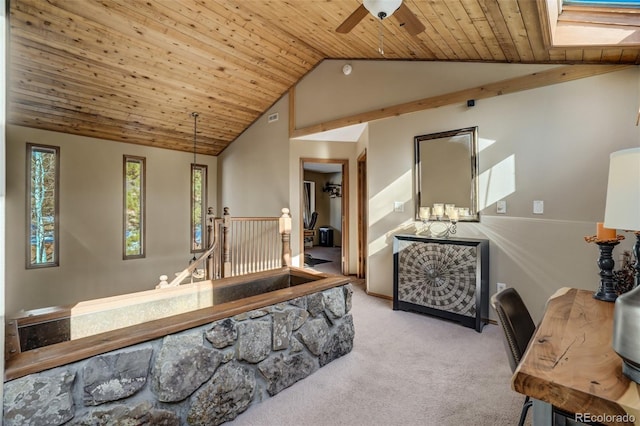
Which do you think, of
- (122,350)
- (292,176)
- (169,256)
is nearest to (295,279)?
(122,350)

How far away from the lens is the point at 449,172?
3.66 m

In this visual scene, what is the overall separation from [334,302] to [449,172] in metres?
2.19

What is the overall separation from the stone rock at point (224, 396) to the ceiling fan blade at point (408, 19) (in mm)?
2616

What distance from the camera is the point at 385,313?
369cm

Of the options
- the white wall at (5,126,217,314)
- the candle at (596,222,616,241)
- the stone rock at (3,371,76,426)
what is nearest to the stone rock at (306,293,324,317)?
the stone rock at (3,371,76,426)

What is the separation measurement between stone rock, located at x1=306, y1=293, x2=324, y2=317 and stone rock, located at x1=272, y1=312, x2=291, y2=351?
0.80ft

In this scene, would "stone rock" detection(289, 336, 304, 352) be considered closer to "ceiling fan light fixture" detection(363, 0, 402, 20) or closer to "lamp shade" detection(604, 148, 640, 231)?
"lamp shade" detection(604, 148, 640, 231)

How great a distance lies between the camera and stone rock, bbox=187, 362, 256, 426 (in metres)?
1.69

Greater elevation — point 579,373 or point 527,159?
point 527,159

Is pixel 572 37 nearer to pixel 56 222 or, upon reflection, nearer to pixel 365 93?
pixel 365 93

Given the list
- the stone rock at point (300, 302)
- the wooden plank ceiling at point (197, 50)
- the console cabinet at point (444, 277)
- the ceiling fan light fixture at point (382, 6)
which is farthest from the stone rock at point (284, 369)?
the wooden plank ceiling at point (197, 50)

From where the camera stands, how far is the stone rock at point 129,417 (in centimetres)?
135

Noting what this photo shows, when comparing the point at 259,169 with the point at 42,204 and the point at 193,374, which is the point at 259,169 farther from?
the point at 193,374

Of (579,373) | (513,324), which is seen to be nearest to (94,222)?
(513,324)
